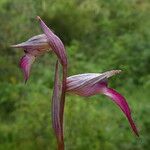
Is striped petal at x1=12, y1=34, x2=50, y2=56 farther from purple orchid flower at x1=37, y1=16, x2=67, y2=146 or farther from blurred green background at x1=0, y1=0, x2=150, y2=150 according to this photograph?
blurred green background at x1=0, y1=0, x2=150, y2=150

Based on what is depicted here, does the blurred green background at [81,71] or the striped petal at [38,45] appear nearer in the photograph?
the striped petal at [38,45]

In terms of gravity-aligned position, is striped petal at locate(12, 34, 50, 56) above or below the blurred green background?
above

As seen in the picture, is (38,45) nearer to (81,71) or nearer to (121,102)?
(121,102)

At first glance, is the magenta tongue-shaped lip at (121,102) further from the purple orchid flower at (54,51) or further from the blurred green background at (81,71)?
the blurred green background at (81,71)

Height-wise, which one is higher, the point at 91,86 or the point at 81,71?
the point at 91,86

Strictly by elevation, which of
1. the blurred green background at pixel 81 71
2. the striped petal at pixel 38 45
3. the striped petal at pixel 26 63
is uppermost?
the striped petal at pixel 38 45

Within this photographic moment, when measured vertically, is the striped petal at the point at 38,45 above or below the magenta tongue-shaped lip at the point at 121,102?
above

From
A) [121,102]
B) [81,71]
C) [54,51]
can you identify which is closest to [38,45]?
[54,51]

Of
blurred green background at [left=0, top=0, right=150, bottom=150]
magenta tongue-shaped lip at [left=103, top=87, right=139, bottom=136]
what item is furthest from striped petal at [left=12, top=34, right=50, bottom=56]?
blurred green background at [left=0, top=0, right=150, bottom=150]

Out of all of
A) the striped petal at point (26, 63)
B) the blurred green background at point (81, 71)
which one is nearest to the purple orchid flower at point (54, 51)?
the striped petal at point (26, 63)

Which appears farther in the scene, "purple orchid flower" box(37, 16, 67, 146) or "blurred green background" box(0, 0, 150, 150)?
"blurred green background" box(0, 0, 150, 150)
